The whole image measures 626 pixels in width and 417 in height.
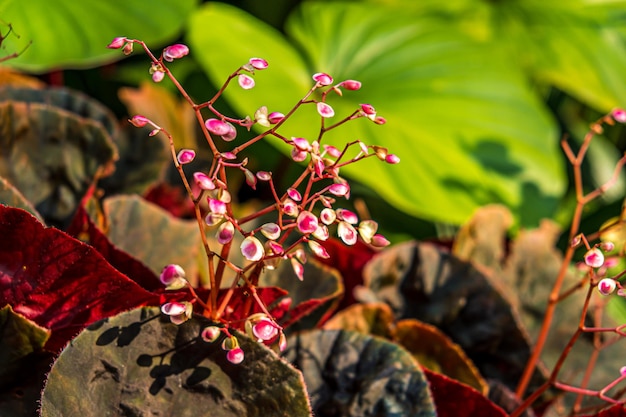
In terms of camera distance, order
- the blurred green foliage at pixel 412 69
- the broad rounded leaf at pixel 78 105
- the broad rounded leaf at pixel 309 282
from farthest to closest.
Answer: the blurred green foliage at pixel 412 69
the broad rounded leaf at pixel 78 105
the broad rounded leaf at pixel 309 282

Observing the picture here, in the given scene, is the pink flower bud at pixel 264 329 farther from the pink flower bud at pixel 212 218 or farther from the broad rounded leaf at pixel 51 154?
the broad rounded leaf at pixel 51 154

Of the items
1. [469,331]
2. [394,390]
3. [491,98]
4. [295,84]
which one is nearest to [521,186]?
[491,98]

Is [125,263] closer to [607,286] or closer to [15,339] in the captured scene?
[15,339]

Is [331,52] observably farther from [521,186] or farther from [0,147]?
[0,147]

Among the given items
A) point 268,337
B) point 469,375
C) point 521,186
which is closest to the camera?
point 268,337

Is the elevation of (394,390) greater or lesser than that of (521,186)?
greater

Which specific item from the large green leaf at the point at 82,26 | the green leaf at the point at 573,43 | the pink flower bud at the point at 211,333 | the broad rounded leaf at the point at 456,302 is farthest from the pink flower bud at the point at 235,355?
the green leaf at the point at 573,43
